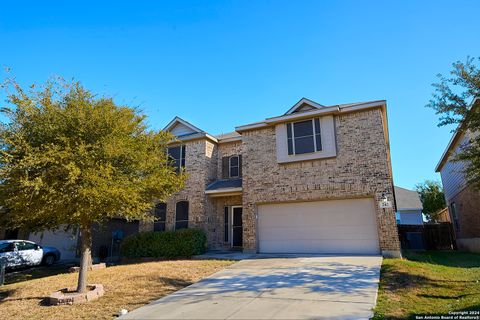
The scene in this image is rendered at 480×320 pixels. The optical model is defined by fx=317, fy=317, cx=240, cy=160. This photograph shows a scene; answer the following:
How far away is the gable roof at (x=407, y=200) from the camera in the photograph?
97.0 ft

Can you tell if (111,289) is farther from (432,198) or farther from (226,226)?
(432,198)

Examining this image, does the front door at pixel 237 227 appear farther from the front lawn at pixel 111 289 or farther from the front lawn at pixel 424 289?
the front lawn at pixel 424 289

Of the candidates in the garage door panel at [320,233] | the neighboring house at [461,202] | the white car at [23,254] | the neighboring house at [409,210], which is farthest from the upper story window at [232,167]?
the neighboring house at [409,210]

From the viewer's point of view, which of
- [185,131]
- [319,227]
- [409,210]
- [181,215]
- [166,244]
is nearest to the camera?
[319,227]

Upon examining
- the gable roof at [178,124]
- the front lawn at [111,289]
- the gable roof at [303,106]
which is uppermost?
the gable roof at [178,124]

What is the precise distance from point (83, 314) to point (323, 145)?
1102 centimetres

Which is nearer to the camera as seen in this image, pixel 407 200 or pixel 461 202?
pixel 461 202

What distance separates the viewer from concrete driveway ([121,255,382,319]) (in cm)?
622

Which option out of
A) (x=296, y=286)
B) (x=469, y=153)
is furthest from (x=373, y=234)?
(x=296, y=286)

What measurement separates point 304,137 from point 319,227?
417cm

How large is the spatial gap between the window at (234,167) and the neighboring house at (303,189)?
0.45m

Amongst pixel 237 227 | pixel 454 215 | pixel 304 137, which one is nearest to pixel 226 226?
pixel 237 227

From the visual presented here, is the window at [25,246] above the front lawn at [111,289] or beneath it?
above

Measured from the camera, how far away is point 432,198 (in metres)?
Answer: 37.5
